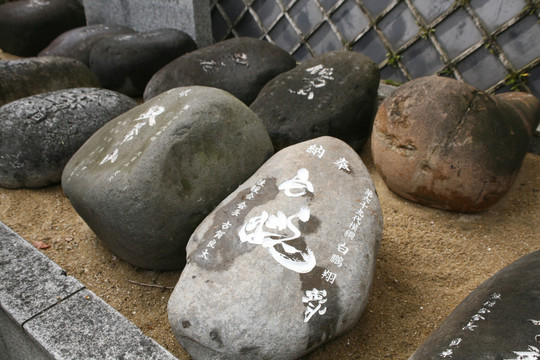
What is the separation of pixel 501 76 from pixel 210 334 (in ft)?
9.66

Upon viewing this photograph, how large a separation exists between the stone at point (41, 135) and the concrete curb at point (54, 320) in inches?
34.3

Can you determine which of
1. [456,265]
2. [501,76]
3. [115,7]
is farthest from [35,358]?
[115,7]

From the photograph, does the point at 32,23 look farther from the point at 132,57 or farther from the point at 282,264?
the point at 282,264

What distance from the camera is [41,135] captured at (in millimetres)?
2814

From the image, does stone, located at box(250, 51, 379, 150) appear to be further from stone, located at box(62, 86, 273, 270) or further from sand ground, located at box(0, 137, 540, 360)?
stone, located at box(62, 86, 273, 270)

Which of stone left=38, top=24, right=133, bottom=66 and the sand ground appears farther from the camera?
stone left=38, top=24, right=133, bottom=66

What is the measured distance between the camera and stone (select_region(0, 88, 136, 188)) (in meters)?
2.81

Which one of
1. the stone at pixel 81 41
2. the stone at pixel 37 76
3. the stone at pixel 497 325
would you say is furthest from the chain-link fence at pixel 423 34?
the stone at pixel 497 325

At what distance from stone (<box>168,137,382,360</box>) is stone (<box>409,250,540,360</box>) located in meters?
0.37

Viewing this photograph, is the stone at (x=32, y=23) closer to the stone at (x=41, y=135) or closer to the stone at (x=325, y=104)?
the stone at (x=41, y=135)

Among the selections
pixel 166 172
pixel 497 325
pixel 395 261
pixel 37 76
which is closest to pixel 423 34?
pixel 395 261

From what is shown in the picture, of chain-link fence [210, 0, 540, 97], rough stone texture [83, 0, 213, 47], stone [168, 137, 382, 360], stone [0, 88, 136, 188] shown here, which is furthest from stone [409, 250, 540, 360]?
rough stone texture [83, 0, 213, 47]

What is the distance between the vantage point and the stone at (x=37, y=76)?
3.49 meters

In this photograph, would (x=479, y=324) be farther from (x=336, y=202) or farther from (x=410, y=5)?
(x=410, y=5)
